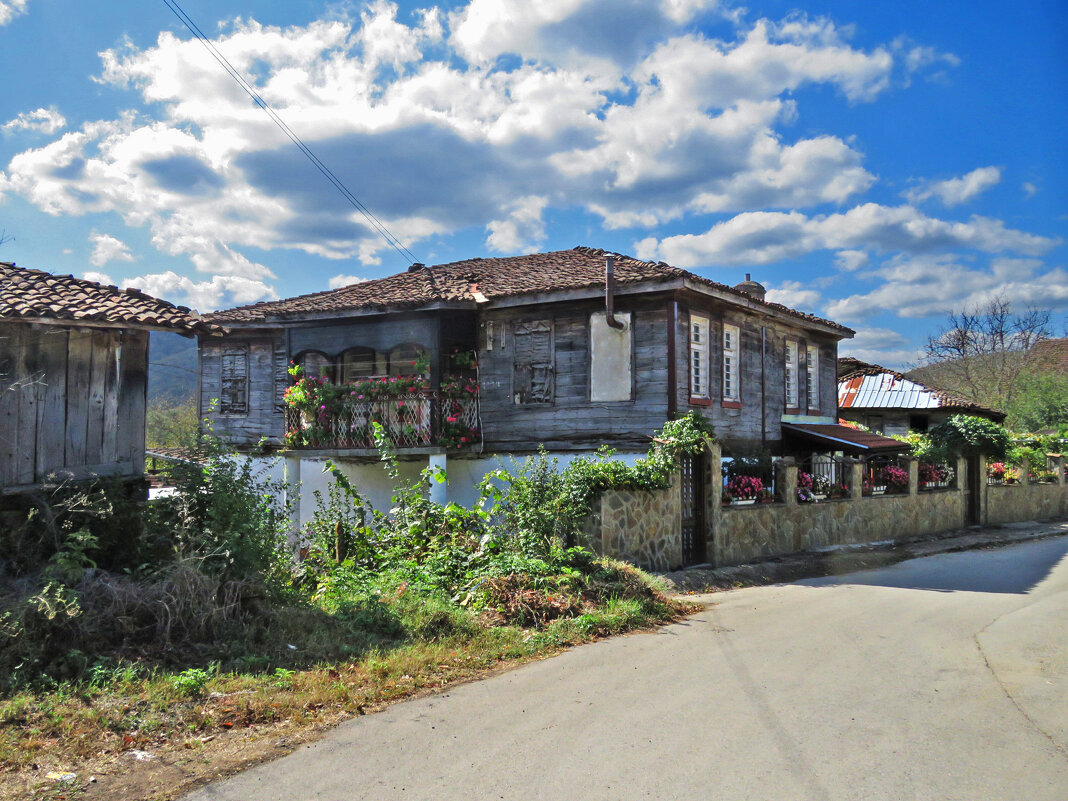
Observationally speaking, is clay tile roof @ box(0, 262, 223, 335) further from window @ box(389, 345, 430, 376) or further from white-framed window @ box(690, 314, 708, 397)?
white-framed window @ box(690, 314, 708, 397)

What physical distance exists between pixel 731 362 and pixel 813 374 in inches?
A: 222

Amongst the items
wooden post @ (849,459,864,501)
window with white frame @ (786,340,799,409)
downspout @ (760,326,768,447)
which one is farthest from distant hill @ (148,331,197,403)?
wooden post @ (849,459,864,501)

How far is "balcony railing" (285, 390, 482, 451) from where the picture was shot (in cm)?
1695

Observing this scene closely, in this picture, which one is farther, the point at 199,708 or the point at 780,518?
the point at 780,518

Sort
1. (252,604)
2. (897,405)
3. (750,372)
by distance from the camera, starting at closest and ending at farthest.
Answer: (252,604)
(750,372)
(897,405)

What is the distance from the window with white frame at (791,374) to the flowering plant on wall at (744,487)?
6563 mm

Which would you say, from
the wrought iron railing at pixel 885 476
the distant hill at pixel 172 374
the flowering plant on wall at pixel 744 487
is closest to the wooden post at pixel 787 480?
the flowering plant on wall at pixel 744 487

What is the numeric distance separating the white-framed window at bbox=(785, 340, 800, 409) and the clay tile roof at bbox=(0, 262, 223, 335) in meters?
15.6

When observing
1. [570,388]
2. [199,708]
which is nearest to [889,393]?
[570,388]

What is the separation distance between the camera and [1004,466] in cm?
2528

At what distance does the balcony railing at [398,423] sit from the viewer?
1695 cm

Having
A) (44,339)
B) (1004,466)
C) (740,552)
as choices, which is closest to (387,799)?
(44,339)

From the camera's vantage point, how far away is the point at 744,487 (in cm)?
1529

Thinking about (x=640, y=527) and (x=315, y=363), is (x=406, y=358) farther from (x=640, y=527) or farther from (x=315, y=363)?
(x=640, y=527)
